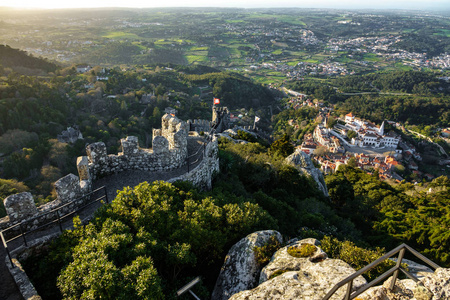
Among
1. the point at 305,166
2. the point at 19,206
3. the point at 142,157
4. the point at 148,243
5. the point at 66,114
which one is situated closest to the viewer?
the point at 148,243

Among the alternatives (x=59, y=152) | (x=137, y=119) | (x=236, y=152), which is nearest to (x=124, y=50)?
(x=137, y=119)

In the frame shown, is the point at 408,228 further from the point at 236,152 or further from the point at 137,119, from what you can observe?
the point at 137,119

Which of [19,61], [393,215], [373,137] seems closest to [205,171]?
[393,215]

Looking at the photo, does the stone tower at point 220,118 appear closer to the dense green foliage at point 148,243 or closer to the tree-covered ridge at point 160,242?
the tree-covered ridge at point 160,242

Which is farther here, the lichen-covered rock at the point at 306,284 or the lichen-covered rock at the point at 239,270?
the lichen-covered rock at the point at 239,270

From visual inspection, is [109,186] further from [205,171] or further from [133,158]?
[205,171]

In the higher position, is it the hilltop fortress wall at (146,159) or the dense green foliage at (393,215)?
the hilltop fortress wall at (146,159)

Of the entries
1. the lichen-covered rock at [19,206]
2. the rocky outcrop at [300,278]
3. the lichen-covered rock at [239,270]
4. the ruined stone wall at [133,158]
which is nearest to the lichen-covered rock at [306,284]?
the rocky outcrop at [300,278]
